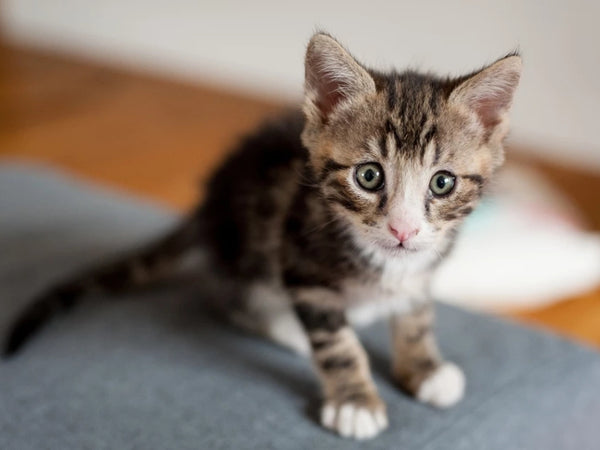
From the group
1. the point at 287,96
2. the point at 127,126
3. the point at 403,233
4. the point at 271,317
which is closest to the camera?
the point at 403,233

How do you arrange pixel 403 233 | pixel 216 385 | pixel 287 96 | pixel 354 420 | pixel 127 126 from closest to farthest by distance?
pixel 403 233
pixel 354 420
pixel 216 385
pixel 127 126
pixel 287 96

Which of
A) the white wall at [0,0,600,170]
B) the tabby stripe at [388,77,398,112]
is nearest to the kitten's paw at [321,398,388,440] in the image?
the tabby stripe at [388,77,398,112]

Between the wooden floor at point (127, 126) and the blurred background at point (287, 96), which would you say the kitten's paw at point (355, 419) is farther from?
the wooden floor at point (127, 126)

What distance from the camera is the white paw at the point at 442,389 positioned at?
118 cm

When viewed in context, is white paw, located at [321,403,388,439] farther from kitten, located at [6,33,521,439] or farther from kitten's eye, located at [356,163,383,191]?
kitten's eye, located at [356,163,383,191]

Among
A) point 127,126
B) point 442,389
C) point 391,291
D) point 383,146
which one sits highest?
point 383,146

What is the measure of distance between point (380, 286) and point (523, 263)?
1048 millimetres

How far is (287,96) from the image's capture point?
133 inches

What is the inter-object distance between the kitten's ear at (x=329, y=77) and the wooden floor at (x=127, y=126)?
1216mm

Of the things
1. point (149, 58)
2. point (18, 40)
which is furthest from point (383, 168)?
point (18, 40)

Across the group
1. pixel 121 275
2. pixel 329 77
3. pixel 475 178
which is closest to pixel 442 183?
pixel 475 178

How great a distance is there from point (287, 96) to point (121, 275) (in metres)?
2.01

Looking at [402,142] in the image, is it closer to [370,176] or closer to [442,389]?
[370,176]

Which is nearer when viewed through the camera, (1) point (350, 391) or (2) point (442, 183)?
(2) point (442, 183)
